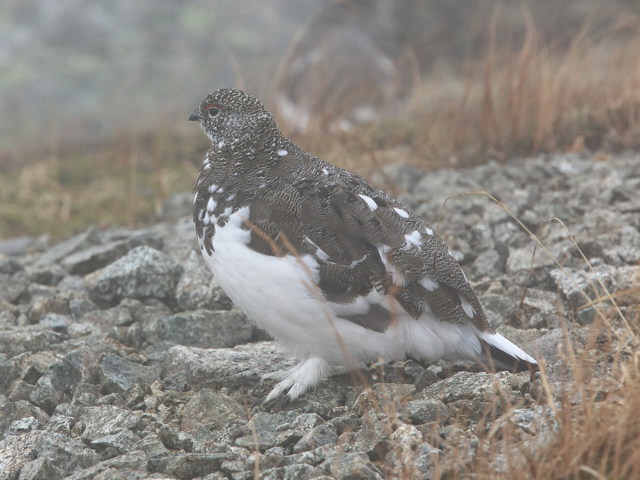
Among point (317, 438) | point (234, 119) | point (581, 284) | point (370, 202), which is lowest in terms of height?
point (581, 284)

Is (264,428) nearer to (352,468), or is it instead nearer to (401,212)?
(352,468)

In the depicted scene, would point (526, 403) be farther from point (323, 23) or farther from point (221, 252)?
point (323, 23)

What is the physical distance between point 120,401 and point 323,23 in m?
7.28

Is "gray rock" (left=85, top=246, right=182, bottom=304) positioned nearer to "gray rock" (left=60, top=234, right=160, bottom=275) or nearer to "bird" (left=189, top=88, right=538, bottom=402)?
"gray rock" (left=60, top=234, right=160, bottom=275)

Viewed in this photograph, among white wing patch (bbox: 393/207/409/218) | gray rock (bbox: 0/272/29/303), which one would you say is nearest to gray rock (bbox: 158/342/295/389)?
white wing patch (bbox: 393/207/409/218)

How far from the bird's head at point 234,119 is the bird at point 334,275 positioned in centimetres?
19

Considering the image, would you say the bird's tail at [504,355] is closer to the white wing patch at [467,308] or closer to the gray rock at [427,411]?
the white wing patch at [467,308]

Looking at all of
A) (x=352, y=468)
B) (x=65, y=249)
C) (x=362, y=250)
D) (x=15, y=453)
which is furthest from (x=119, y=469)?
(x=65, y=249)

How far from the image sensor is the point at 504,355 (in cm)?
310

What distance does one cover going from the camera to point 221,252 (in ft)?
10.00

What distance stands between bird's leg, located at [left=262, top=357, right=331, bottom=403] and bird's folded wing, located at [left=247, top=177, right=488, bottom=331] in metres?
0.27

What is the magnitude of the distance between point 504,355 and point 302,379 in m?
0.72

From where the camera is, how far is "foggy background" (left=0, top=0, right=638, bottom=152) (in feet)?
29.3

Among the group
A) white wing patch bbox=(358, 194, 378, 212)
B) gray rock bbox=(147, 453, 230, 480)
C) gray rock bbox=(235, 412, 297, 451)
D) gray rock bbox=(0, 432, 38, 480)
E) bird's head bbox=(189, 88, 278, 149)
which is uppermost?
bird's head bbox=(189, 88, 278, 149)
